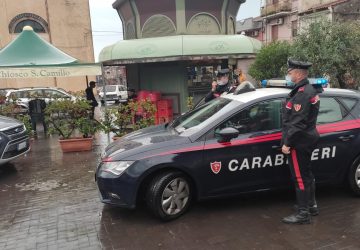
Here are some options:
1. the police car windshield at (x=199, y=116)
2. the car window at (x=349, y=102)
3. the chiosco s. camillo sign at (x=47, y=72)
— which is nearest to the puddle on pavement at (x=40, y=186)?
the police car windshield at (x=199, y=116)

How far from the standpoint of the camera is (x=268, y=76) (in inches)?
512

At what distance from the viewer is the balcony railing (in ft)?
103

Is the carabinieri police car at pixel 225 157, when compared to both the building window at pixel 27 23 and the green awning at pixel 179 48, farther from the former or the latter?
the building window at pixel 27 23

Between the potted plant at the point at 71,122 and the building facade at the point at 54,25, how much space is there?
23456 mm

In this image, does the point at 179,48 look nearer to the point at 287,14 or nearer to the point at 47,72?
the point at 47,72

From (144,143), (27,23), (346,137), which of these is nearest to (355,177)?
(346,137)

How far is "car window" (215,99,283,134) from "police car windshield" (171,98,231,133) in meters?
0.32

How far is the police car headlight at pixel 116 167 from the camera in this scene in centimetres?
427

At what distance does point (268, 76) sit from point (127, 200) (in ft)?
32.2

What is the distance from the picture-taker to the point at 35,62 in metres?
11.2

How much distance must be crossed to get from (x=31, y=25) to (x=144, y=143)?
3013cm

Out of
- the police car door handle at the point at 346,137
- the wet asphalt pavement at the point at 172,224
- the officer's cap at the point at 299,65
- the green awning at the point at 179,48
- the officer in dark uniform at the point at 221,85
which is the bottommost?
the wet asphalt pavement at the point at 172,224

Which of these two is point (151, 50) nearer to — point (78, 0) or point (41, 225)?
point (41, 225)

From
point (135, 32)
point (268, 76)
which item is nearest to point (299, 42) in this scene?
point (268, 76)
